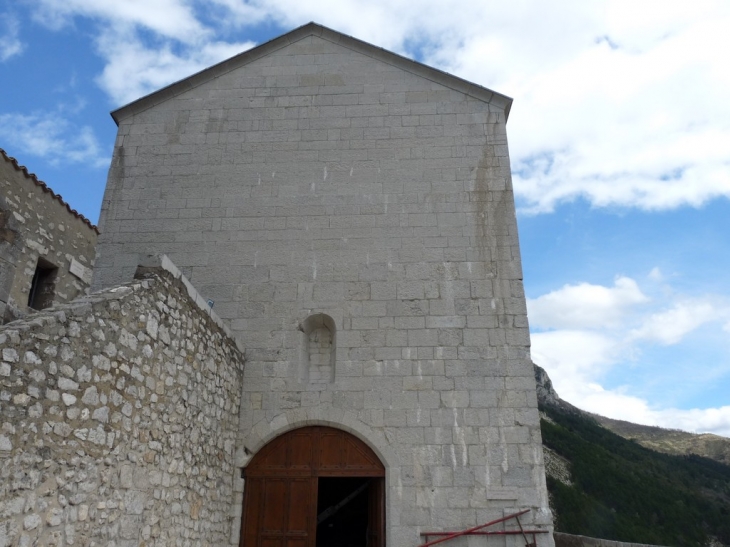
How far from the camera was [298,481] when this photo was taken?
721 centimetres

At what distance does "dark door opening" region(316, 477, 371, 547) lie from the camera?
35.7 ft

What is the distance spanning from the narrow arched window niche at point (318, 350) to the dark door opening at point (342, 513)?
3.75m

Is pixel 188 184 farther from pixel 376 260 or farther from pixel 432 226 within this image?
pixel 432 226

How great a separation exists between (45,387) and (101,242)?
4967mm

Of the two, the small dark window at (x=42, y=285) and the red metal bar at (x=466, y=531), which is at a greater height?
the small dark window at (x=42, y=285)

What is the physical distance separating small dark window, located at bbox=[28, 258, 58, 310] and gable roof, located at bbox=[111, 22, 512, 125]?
2.92 metres

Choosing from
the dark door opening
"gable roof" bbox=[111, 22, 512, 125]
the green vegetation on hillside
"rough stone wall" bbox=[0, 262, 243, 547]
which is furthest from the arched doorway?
the green vegetation on hillside

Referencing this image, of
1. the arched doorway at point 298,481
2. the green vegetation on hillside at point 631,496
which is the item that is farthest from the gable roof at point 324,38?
the green vegetation on hillside at point 631,496

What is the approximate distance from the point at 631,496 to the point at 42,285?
24561 millimetres

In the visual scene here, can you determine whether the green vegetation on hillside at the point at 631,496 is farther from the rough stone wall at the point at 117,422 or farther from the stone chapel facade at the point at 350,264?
the rough stone wall at the point at 117,422

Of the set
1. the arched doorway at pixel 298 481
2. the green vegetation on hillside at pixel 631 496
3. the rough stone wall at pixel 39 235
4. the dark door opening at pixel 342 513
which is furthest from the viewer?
the green vegetation on hillside at pixel 631 496

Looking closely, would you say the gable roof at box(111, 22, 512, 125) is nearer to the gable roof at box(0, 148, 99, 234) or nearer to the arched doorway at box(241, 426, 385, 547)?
the gable roof at box(0, 148, 99, 234)

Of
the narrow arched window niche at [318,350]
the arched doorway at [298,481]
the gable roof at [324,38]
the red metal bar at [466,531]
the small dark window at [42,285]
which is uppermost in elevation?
the gable roof at [324,38]

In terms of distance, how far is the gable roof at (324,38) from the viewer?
912cm
